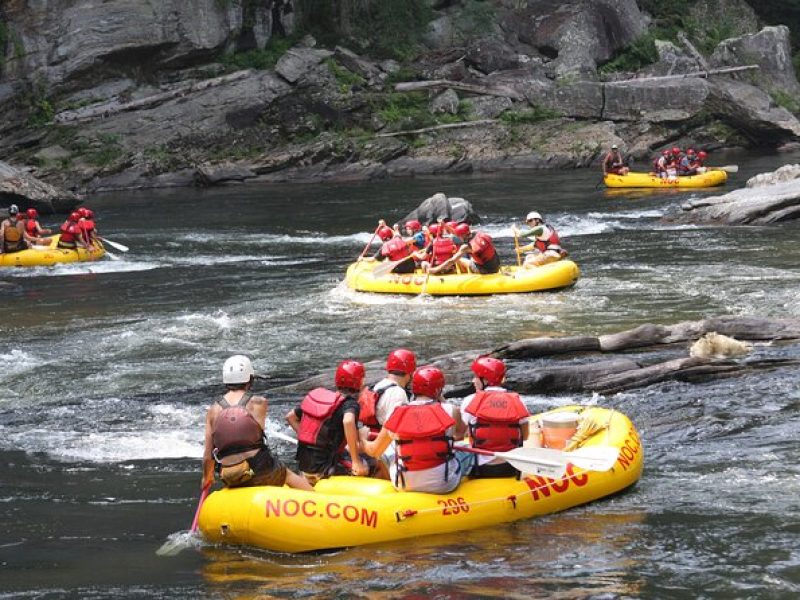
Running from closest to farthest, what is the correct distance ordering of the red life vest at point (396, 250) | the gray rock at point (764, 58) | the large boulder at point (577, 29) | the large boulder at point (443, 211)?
the red life vest at point (396, 250) → the large boulder at point (443, 211) → the large boulder at point (577, 29) → the gray rock at point (764, 58)

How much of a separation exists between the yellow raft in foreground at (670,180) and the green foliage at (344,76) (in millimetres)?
12831

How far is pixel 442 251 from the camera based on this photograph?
18672mm

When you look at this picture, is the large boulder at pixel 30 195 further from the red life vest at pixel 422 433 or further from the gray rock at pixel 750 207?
the red life vest at pixel 422 433

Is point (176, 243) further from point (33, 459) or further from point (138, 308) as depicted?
point (33, 459)

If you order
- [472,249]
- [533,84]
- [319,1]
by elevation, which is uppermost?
[319,1]

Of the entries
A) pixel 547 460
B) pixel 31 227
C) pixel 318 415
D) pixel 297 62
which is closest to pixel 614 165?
pixel 297 62

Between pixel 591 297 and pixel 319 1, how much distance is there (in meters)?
30.5

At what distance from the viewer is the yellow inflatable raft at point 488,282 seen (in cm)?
1808

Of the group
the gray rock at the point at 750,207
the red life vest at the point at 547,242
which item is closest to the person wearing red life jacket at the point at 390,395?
the red life vest at the point at 547,242

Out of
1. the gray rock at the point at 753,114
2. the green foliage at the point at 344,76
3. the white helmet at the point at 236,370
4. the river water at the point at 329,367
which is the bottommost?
the river water at the point at 329,367

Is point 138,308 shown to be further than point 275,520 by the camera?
Yes

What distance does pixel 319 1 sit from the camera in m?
45.2

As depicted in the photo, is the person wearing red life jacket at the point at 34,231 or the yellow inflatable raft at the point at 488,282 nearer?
the yellow inflatable raft at the point at 488,282

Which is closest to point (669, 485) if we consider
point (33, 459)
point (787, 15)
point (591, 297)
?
point (33, 459)
